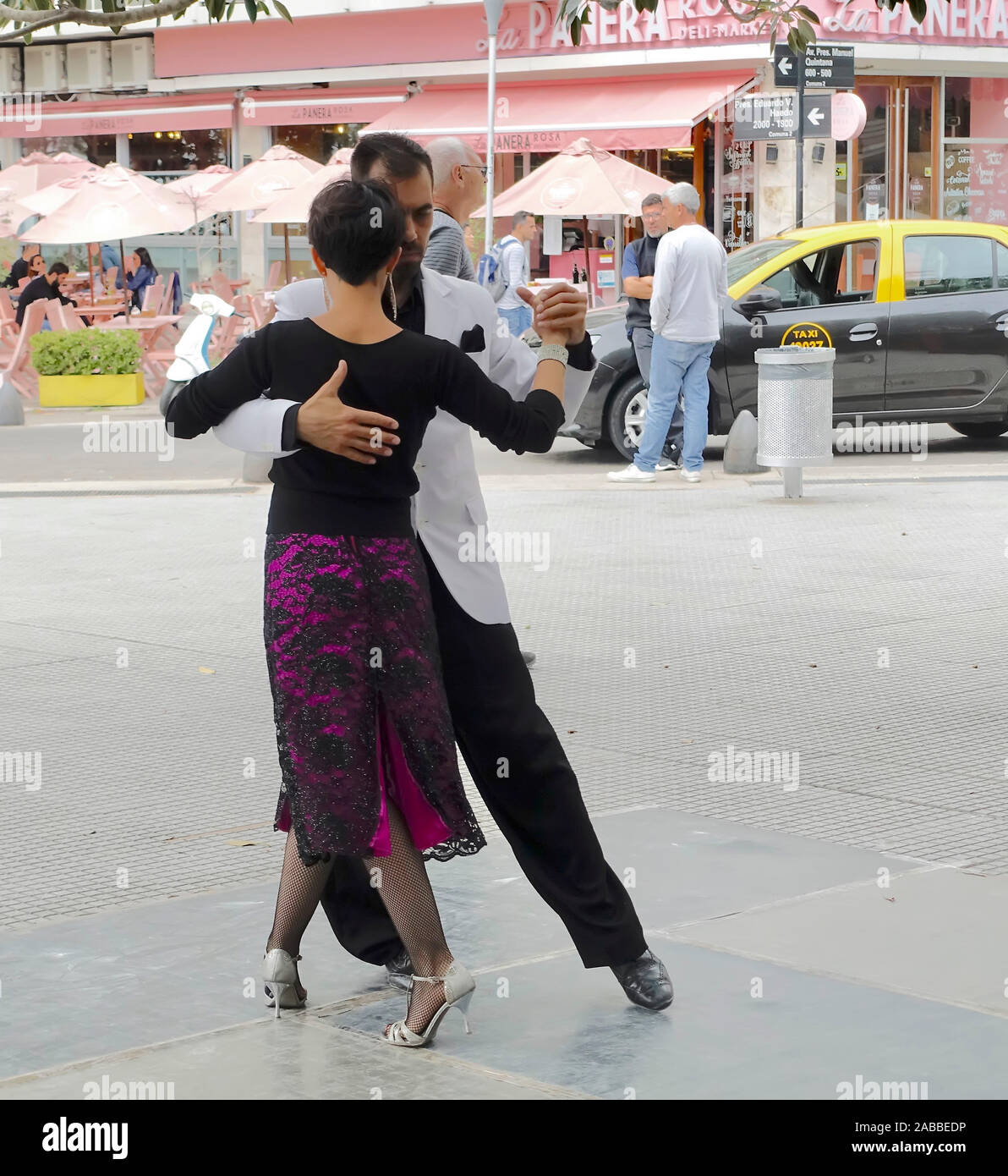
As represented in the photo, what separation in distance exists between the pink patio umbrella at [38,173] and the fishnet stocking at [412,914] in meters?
26.0

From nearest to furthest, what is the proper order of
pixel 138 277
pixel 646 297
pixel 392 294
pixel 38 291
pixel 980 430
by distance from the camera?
pixel 392 294, pixel 646 297, pixel 980 430, pixel 38 291, pixel 138 277

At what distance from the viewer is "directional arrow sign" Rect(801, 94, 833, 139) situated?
18688 mm

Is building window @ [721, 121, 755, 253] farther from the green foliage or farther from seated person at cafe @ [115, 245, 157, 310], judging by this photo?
the green foliage

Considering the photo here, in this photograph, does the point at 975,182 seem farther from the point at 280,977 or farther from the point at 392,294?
the point at 280,977

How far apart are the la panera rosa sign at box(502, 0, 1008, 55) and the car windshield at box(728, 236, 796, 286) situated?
1149 cm

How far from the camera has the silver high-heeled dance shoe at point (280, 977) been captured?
3.87 metres

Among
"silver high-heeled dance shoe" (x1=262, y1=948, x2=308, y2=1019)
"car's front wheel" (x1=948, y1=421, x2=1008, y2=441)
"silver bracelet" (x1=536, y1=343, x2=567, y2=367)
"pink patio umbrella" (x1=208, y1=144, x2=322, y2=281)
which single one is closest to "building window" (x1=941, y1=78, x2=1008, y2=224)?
"pink patio umbrella" (x1=208, y1=144, x2=322, y2=281)

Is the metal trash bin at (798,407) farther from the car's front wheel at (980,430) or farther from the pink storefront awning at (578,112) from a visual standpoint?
the pink storefront awning at (578,112)

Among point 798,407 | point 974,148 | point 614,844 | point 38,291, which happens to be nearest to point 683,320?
point 798,407

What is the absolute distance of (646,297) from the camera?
13.9 m

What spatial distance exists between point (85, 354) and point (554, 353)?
16.6 meters

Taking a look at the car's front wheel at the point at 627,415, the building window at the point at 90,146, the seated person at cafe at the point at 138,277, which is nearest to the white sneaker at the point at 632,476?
the car's front wheel at the point at 627,415

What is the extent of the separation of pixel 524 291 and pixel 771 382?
852 centimetres
